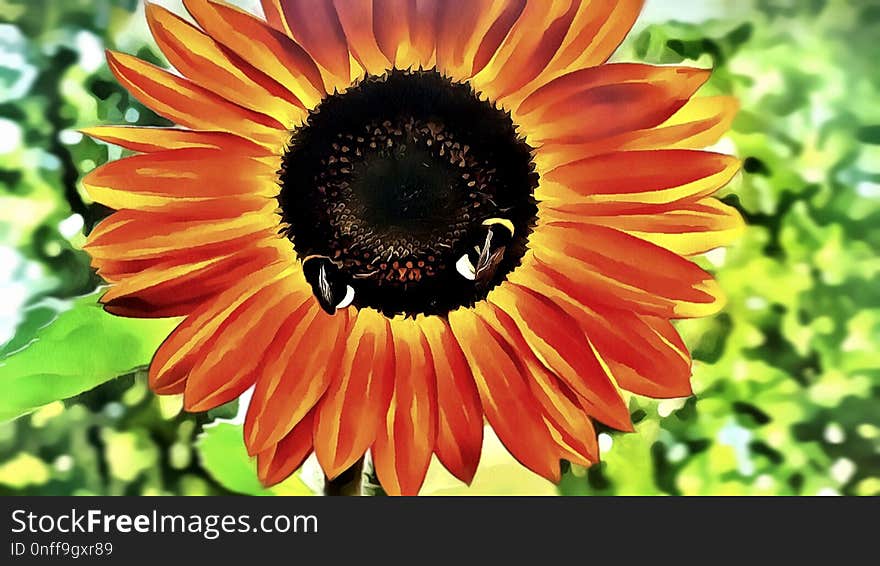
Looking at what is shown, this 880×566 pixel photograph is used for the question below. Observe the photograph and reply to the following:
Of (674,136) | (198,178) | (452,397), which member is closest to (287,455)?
(452,397)

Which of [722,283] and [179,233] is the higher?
[179,233]

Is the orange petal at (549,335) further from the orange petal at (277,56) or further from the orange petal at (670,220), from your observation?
the orange petal at (277,56)

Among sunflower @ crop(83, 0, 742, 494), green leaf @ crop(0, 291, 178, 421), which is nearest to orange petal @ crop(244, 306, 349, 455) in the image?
sunflower @ crop(83, 0, 742, 494)

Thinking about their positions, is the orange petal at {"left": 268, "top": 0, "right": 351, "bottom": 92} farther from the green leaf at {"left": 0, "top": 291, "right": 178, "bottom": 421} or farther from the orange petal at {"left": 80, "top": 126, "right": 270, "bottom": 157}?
the green leaf at {"left": 0, "top": 291, "right": 178, "bottom": 421}

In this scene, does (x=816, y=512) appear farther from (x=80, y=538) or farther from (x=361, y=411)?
(x=80, y=538)

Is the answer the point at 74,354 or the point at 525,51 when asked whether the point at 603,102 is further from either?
the point at 74,354

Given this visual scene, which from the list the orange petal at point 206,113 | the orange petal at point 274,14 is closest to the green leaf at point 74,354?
the orange petal at point 206,113

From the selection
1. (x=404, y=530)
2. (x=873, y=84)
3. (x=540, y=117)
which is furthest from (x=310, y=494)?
(x=873, y=84)
